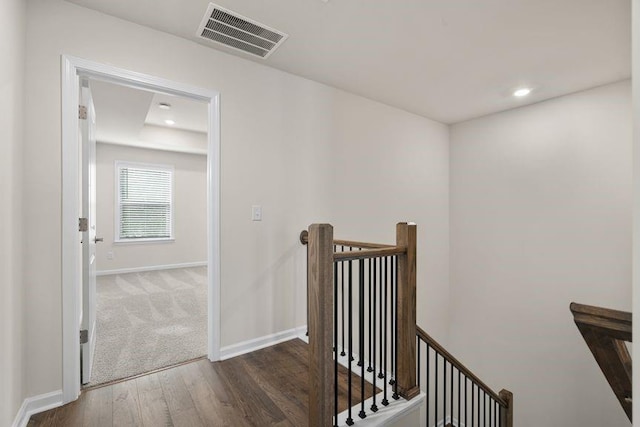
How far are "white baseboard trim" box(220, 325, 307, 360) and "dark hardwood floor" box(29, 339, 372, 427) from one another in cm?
7

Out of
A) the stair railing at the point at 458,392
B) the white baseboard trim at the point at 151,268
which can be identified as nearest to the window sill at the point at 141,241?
the white baseboard trim at the point at 151,268

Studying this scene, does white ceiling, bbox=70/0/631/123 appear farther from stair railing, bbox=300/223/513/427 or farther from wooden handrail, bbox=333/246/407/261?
wooden handrail, bbox=333/246/407/261

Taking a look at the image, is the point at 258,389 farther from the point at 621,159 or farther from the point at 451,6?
the point at 621,159

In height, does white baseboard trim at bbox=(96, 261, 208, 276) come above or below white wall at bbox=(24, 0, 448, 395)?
below

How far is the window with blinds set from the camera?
220 inches

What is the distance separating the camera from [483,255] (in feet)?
13.4

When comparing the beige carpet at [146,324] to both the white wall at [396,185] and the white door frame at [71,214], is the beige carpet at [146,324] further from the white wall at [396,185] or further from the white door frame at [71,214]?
the white wall at [396,185]

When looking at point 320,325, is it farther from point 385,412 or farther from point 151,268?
point 151,268

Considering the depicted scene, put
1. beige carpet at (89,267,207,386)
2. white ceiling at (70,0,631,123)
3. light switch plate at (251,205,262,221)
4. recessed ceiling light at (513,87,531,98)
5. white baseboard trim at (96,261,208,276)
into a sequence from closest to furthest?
1. white ceiling at (70,0,631,123)
2. beige carpet at (89,267,207,386)
3. light switch plate at (251,205,262,221)
4. recessed ceiling light at (513,87,531,98)
5. white baseboard trim at (96,261,208,276)

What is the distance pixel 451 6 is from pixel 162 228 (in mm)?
6010

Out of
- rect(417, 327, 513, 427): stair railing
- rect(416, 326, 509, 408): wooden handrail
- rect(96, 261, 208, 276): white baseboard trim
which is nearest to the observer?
rect(416, 326, 509, 408): wooden handrail

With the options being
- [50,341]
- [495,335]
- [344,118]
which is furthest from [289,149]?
[495,335]

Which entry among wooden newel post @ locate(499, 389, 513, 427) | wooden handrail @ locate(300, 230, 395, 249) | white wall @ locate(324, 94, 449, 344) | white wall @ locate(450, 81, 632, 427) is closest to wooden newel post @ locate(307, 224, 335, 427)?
wooden handrail @ locate(300, 230, 395, 249)

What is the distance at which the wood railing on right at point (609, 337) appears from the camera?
93 centimetres
